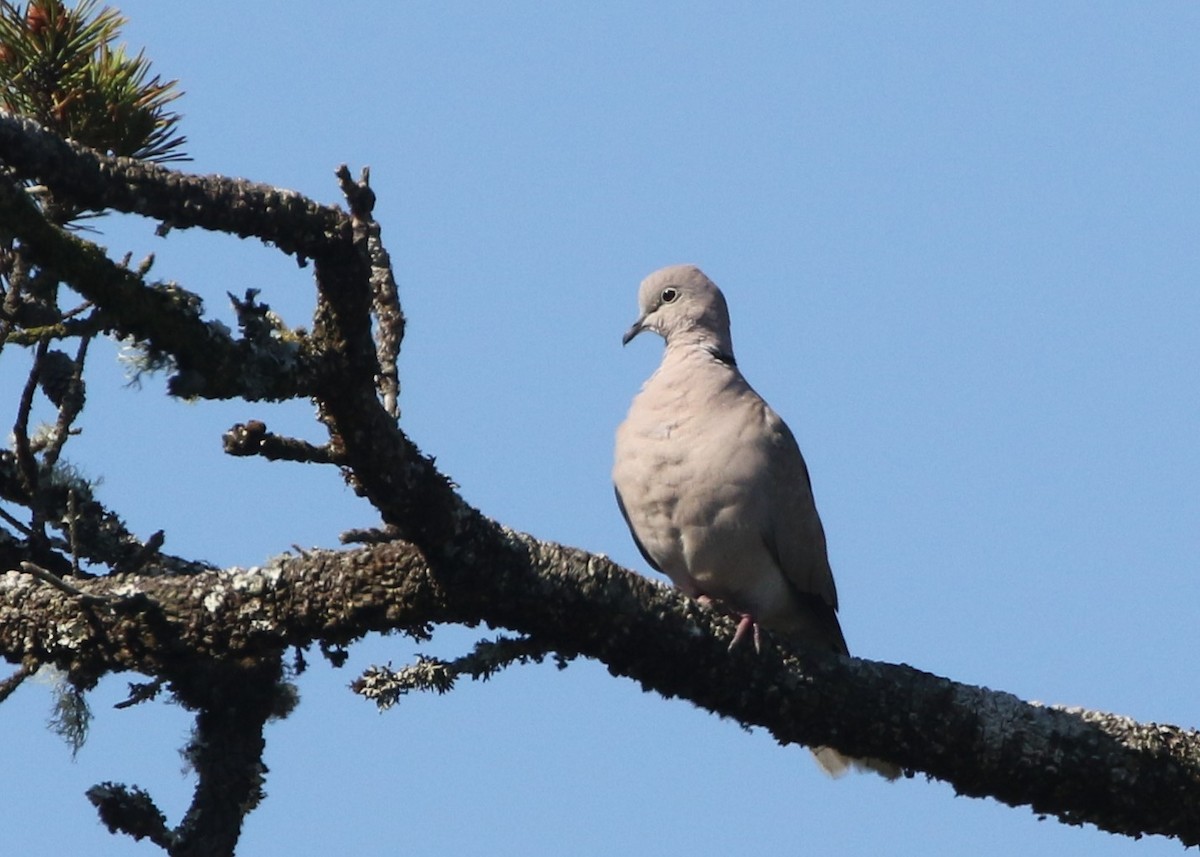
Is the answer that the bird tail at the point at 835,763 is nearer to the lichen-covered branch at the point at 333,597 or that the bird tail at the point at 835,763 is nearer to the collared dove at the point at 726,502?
the collared dove at the point at 726,502

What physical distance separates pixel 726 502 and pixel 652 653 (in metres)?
1.36

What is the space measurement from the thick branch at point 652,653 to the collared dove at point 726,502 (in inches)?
30.7

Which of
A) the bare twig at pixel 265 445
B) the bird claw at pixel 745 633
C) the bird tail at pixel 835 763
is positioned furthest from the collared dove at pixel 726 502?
the bare twig at pixel 265 445

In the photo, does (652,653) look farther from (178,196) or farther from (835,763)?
(835,763)

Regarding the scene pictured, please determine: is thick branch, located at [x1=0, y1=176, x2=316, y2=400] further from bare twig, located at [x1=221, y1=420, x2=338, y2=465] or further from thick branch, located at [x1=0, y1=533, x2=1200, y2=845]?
thick branch, located at [x1=0, y1=533, x2=1200, y2=845]

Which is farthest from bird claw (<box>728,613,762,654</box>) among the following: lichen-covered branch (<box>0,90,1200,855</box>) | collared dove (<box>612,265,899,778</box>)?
collared dove (<box>612,265,899,778</box>)

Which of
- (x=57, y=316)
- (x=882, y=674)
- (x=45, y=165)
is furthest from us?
(x=882, y=674)

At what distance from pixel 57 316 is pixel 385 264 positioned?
0.76 m

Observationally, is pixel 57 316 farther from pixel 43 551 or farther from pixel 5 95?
pixel 43 551

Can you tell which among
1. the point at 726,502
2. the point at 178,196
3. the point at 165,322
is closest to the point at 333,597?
the point at 165,322

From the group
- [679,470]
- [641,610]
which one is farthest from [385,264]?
[679,470]

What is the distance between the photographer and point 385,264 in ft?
12.5

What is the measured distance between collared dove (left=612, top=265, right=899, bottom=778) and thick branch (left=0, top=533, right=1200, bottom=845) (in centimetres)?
78

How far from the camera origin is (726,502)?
507 centimetres
